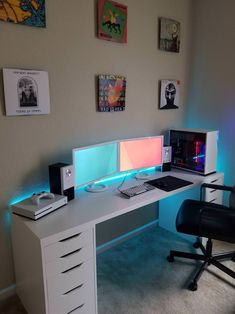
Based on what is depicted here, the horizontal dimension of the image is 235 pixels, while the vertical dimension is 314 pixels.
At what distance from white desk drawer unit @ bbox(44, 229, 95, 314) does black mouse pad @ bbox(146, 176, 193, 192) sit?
821 mm

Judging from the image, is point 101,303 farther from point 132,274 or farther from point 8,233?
point 8,233

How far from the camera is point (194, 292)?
1.87 meters

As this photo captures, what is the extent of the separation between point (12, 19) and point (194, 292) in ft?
7.41

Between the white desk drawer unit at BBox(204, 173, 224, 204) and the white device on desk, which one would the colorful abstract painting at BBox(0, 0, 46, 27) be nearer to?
the white device on desk

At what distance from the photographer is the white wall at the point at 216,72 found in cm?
247

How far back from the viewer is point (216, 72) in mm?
2598

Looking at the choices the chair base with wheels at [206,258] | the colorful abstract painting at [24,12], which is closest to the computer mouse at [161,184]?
the chair base with wheels at [206,258]

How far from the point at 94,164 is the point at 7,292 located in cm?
113

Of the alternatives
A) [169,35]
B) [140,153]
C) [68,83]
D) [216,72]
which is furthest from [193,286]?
[169,35]

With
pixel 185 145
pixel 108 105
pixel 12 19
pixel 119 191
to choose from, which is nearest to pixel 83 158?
pixel 119 191

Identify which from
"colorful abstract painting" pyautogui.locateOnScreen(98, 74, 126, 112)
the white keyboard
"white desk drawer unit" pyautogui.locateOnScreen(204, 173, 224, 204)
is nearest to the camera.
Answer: the white keyboard

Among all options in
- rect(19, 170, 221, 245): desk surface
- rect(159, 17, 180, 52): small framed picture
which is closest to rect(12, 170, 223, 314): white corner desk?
rect(19, 170, 221, 245): desk surface

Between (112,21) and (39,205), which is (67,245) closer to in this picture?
(39,205)

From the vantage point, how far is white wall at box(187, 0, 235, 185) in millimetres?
2467
